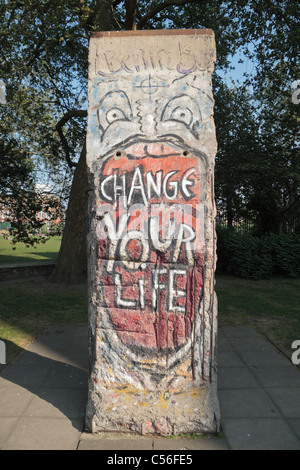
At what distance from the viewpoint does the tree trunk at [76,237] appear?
9891 millimetres

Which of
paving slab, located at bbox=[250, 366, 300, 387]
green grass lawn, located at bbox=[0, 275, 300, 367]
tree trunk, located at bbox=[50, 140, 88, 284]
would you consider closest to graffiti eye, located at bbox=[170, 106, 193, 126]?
paving slab, located at bbox=[250, 366, 300, 387]

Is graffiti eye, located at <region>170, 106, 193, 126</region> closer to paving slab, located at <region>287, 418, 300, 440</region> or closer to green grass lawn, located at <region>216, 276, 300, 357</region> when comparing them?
paving slab, located at <region>287, 418, 300, 440</region>

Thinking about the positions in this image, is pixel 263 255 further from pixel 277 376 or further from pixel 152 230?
pixel 152 230

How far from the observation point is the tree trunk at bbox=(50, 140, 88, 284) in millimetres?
9891

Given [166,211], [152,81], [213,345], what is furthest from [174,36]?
[213,345]

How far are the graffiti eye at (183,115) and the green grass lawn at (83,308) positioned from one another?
3380 mm

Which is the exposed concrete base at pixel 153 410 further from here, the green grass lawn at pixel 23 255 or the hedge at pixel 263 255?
the green grass lawn at pixel 23 255

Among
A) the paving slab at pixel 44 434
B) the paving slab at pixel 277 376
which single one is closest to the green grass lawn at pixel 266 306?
the paving slab at pixel 277 376

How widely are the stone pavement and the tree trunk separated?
4778 mm

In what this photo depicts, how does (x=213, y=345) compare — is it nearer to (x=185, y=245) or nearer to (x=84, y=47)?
(x=185, y=245)

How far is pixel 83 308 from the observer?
7.56m

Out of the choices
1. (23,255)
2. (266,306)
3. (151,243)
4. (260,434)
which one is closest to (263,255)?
(266,306)

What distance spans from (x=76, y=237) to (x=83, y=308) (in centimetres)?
289

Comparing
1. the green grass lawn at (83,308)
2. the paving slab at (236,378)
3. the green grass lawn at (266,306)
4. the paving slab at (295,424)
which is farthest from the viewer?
the green grass lawn at (266,306)
